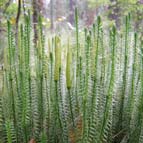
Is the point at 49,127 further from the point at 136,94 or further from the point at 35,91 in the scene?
the point at 136,94

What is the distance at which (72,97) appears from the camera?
3.71 ft

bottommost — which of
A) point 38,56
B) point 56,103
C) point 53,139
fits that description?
point 53,139

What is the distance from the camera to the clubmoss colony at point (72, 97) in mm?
1004

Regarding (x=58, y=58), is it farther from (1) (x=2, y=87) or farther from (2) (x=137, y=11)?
(2) (x=137, y=11)

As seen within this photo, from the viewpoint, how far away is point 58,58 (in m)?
1.00

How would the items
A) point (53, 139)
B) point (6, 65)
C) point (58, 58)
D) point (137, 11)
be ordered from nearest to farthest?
point (58, 58), point (53, 139), point (6, 65), point (137, 11)

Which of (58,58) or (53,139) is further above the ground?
(58,58)

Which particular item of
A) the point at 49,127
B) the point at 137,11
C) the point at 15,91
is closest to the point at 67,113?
the point at 49,127

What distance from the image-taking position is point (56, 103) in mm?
1051

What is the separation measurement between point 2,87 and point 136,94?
44 cm

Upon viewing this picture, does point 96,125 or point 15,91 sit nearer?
point 96,125

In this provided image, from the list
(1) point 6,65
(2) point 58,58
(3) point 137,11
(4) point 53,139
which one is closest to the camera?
(2) point 58,58

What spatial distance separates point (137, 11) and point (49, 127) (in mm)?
5288

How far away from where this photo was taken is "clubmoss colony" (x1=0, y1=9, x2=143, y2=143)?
100 cm
